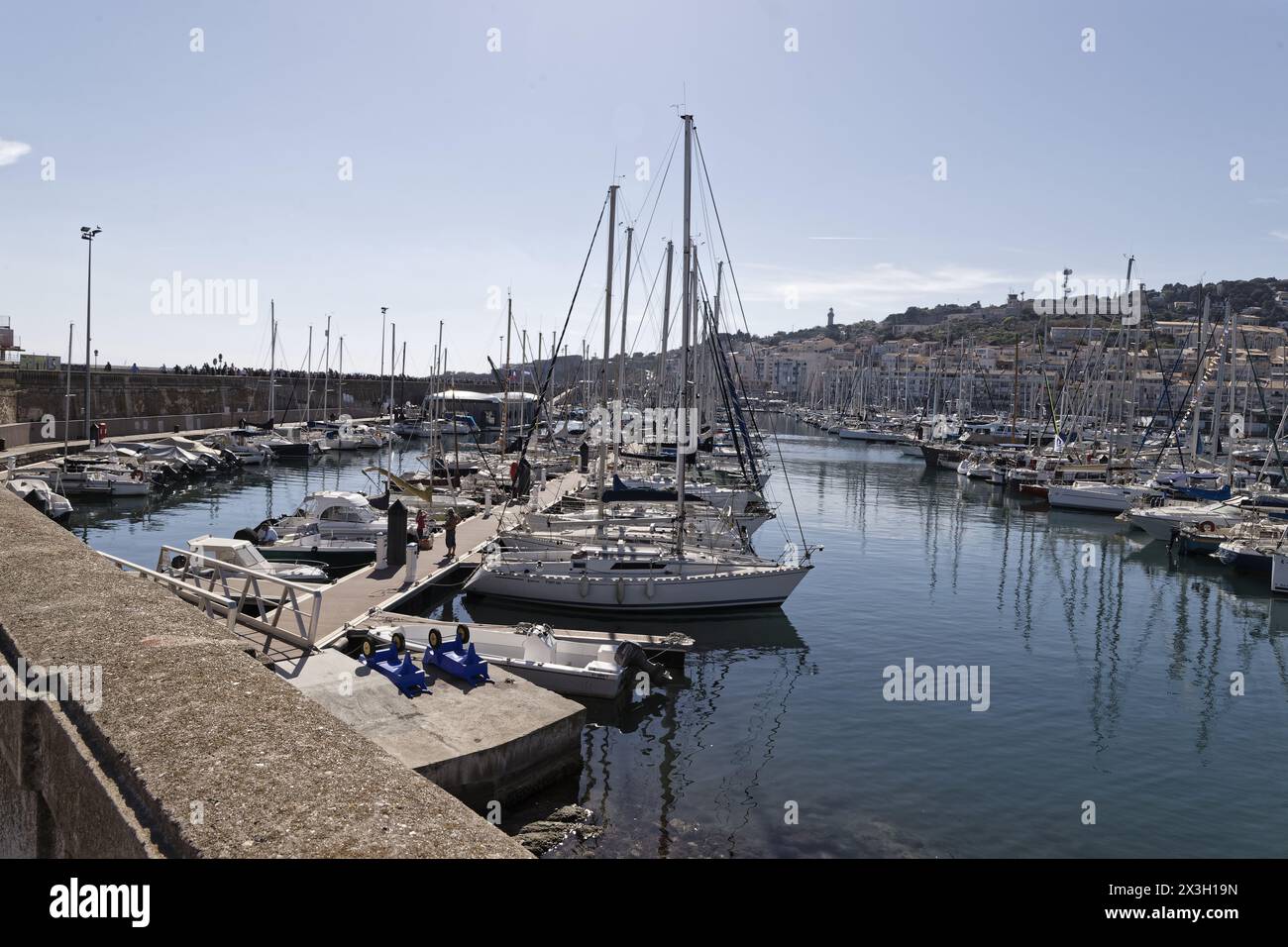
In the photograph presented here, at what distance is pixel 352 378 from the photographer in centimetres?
11756

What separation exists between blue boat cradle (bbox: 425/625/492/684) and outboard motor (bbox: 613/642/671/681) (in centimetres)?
398

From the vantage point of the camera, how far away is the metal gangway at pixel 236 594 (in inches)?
579

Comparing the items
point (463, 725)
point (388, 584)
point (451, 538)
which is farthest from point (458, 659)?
point (451, 538)

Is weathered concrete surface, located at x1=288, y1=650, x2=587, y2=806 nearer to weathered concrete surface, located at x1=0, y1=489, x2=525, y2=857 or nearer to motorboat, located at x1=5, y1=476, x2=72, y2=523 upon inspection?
weathered concrete surface, located at x1=0, y1=489, x2=525, y2=857

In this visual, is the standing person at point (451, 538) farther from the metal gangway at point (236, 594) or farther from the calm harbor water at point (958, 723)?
the metal gangway at point (236, 594)

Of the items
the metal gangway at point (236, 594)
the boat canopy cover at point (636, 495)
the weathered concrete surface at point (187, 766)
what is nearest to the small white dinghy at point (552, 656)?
the metal gangway at point (236, 594)

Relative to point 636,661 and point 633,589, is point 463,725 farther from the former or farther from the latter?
point 633,589

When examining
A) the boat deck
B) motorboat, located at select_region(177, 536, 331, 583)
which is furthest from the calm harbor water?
motorboat, located at select_region(177, 536, 331, 583)

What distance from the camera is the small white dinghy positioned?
60.8ft

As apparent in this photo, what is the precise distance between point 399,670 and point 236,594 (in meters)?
6.09

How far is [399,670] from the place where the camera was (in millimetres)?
15234
